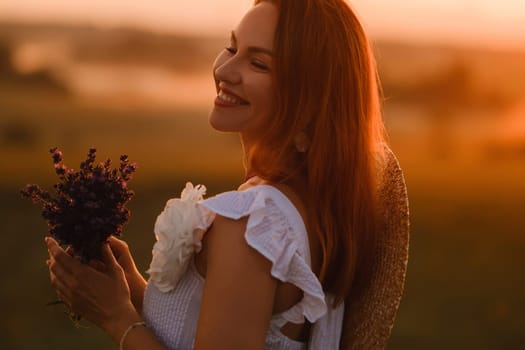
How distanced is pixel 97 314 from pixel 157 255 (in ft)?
0.82

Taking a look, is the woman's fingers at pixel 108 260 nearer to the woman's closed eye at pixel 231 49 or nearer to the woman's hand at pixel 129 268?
the woman's hand at pixel 129 268

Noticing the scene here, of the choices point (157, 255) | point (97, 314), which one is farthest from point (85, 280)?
point (157, 255)

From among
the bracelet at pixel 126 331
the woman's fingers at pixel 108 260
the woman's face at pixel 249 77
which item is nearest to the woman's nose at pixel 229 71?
the woman's face at pixel 249 77

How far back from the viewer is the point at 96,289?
1996 mm

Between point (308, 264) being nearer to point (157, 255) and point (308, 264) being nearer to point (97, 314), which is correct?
point (157, 255)

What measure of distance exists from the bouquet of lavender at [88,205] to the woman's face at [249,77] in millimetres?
299

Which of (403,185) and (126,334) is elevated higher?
(403,185)

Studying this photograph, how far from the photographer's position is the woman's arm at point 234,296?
1.78 metres

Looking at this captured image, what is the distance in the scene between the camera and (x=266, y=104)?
6.49ft

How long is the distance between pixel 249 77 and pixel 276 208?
1.17 ft

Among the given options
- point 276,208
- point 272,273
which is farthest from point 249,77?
point 272,273

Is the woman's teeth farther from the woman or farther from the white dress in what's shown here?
the white dress

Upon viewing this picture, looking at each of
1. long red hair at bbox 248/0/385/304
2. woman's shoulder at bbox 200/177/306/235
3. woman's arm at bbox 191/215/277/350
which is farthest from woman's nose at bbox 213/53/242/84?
woman's arm at bbox 191/215/277/350

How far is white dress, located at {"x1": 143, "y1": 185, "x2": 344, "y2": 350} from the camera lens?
182 centimetres
